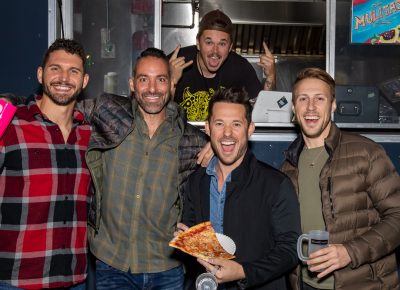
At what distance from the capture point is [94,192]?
316cm

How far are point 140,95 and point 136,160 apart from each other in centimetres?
37

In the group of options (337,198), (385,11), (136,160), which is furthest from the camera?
(385,11)

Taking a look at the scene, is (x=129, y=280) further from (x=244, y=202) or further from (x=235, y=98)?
(x=235, y=98)

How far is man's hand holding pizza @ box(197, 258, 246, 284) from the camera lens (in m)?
2.42

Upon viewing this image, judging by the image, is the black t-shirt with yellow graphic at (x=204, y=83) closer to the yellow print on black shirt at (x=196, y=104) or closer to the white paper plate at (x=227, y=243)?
the yellow print on black shirt at (x=196, y=104)

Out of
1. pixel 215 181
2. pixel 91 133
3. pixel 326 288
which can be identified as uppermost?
pixel 91 133

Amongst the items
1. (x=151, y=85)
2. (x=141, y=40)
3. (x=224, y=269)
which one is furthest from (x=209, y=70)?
(x=224, y=269)

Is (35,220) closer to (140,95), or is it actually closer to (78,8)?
(140,95)

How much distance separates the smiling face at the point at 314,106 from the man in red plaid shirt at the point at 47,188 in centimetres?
120

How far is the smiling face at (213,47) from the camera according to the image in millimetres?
4422

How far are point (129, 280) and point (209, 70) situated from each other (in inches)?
78.6

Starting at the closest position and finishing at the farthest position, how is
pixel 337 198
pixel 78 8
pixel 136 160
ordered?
pixel 337 198, pixel 136 160, pixel 78 8

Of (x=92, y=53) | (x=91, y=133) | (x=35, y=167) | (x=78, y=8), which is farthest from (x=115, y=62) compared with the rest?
(x=35, y=167)

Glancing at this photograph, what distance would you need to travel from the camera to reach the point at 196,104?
4285 millimetres
